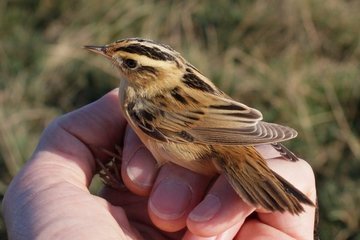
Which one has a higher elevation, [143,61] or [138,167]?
[143,61]

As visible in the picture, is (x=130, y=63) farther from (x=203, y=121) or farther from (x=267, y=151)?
(x=267, y=151)

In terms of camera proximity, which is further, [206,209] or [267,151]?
[267,151]

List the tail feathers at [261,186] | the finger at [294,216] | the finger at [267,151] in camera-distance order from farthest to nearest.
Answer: the finger at [267,151]
the finger at [294,216]
the tail feathers at [261,186]

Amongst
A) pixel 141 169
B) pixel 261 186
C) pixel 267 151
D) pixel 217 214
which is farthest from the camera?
pixel 267 151

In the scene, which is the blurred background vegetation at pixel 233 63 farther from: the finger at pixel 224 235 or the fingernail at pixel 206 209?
the fingernail at pixel 206 209

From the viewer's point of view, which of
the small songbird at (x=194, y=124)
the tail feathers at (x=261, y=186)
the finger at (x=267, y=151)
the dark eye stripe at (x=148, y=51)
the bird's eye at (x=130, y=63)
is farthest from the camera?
the bird's eye at (x=130, y=63)

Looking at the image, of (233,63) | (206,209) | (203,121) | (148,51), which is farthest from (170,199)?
(233,63)

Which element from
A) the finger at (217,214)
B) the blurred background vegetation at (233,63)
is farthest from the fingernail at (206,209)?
the blurred background vegetation at (233,63)

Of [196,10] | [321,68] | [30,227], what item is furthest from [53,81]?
[30,227]

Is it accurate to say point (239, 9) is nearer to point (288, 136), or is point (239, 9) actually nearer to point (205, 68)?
point (205, 68)
